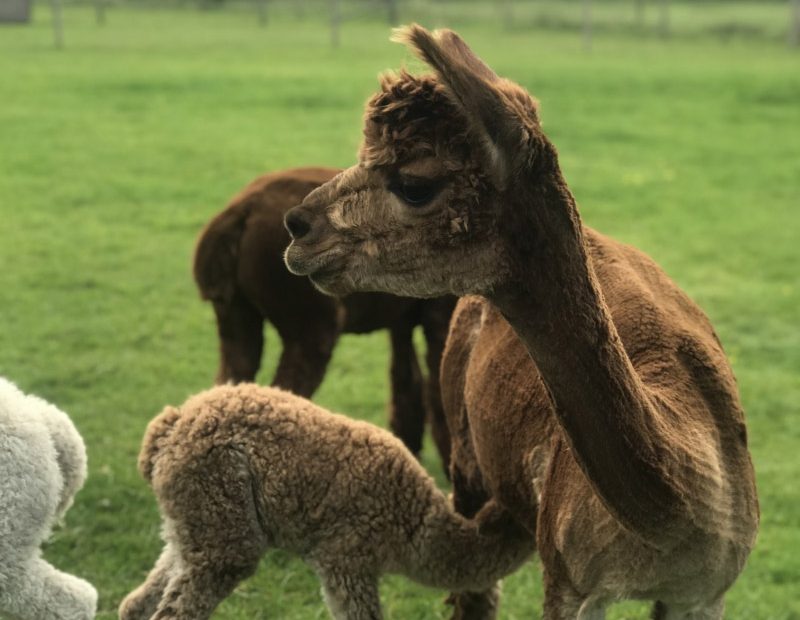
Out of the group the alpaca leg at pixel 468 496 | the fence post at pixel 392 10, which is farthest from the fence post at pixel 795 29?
the alpaca leg at pixel 468 496

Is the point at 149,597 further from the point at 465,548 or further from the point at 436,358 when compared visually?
the point at 436,358

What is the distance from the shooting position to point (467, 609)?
422 cm

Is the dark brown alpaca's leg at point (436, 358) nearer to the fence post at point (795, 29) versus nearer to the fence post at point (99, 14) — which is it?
the fence post at point (795, 29)

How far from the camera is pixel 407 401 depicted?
18.9 feet

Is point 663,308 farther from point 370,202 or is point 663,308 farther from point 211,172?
point 211,172

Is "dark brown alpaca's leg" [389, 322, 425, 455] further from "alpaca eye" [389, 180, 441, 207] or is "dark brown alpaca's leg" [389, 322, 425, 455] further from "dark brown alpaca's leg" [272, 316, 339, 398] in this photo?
"alpaca eye" [389, 180, 441, 207]

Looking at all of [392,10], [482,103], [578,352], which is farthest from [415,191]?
[392,10]

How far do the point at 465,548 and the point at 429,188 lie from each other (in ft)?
5.41

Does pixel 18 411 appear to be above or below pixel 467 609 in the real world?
above

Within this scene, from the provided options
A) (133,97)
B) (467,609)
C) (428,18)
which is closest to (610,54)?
(428,18)

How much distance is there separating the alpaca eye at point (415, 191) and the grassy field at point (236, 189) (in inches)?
14.5

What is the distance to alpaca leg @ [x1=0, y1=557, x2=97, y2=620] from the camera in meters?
3.29

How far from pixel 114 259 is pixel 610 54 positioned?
18577mm

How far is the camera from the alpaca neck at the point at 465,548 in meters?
3.77
